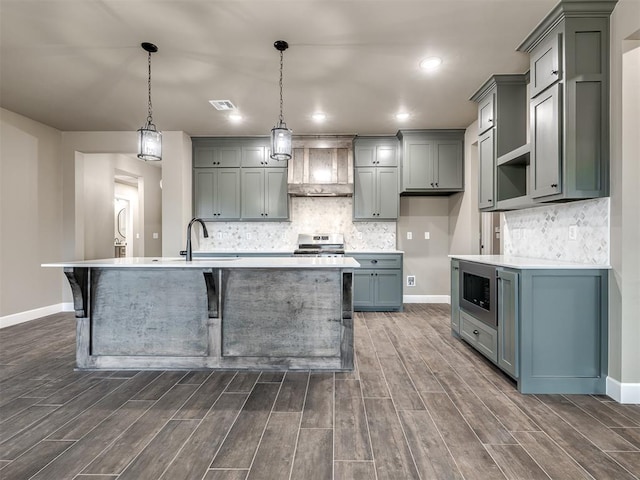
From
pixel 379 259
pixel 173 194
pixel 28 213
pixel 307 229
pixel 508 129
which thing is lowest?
pixel 379 259

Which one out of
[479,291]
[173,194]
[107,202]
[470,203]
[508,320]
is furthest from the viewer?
[107,202]

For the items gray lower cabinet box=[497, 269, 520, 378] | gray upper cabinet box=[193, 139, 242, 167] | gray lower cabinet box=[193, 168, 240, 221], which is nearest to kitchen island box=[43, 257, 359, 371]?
gray lower cabinet box=[497, 269, 520, 378]

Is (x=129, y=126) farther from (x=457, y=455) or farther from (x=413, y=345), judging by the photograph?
(x=457, y=455)

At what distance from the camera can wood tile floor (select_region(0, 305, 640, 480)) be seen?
1559 mm

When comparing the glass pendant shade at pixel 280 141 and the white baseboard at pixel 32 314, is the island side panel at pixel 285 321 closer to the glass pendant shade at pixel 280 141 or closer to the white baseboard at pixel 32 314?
the glass pendant shade at pixel 280 141

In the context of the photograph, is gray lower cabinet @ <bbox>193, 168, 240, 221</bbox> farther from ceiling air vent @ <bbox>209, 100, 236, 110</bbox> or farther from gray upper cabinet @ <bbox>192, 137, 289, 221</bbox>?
ceiling air vent @ <bbox>209, 100, 236, 110</bbox>

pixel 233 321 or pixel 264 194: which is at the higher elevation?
pixel 264 194

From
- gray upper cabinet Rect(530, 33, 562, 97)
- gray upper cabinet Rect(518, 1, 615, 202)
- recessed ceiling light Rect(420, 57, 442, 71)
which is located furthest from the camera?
recessed ceiling light Rect(420, 57, 442, 71)

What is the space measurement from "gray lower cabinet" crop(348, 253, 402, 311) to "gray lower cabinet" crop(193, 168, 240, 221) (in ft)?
7.00

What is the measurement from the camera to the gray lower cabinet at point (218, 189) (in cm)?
523

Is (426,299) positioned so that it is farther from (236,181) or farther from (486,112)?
(236,181)

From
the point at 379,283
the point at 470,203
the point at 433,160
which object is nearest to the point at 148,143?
the point at 379,283

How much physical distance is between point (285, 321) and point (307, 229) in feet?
9.55

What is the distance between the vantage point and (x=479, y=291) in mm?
3020
